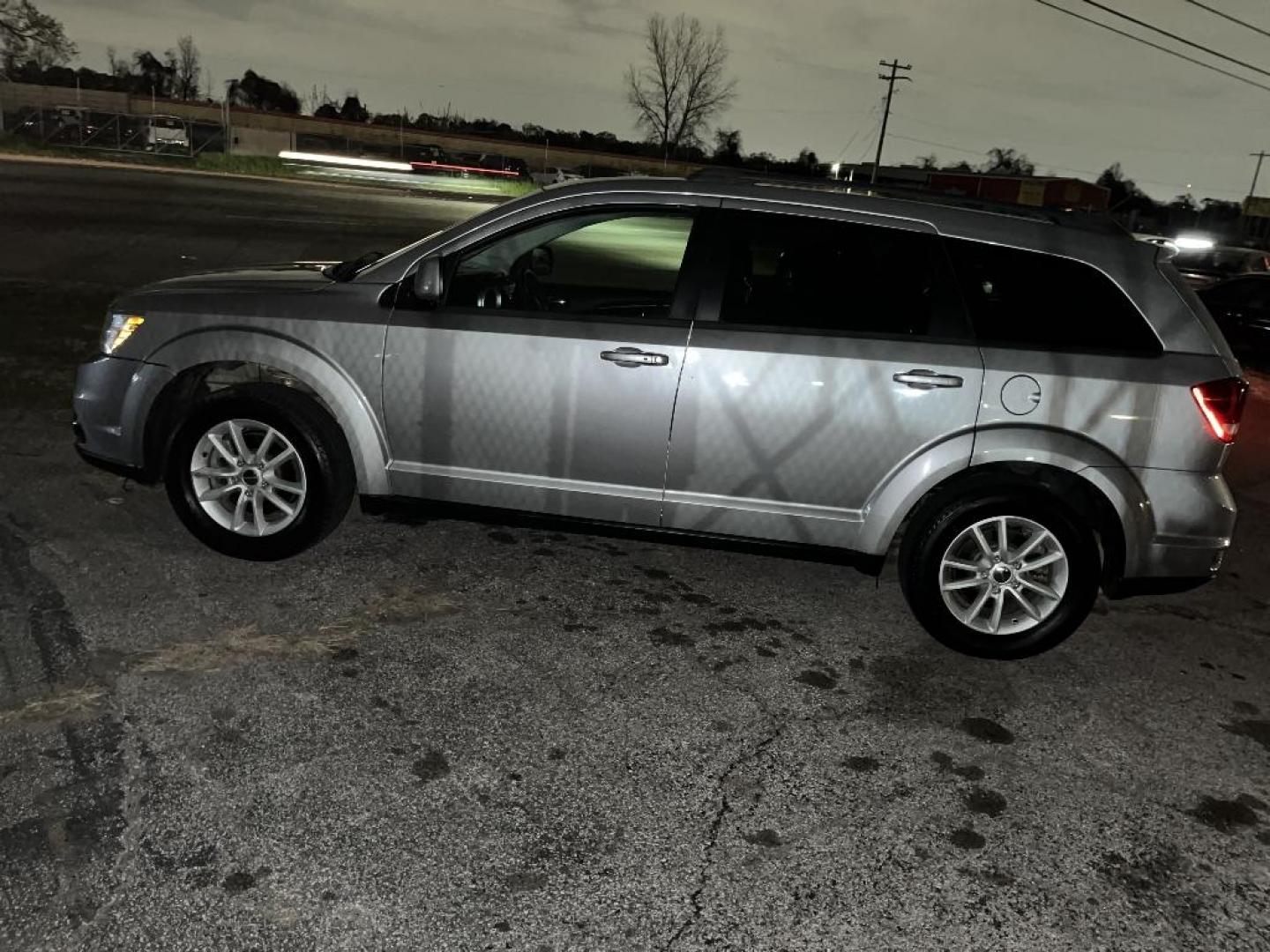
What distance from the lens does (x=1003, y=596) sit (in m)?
4.43

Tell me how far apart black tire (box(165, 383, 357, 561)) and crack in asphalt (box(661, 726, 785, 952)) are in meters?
2.32

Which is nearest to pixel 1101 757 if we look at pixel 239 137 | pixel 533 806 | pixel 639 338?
pixel 533 806

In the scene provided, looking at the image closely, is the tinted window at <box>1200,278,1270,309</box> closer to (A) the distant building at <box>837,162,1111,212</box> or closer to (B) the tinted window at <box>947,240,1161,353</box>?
(B) the tinted window at <box>947,240,1161,353</box>

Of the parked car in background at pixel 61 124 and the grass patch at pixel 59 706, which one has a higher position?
the parked car in background at pixel 61 124

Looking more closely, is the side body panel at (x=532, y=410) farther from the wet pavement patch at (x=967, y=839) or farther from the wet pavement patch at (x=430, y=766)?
the wet pavement patch at (x=967, y=839)

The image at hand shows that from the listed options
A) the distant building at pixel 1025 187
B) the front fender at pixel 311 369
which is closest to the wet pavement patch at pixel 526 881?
the front fender at pixel 311 369

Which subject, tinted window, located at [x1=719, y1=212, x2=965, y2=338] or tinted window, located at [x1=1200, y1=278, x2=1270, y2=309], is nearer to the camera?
tinted window, located at [x1=719, y1=212, x2=965, y2=338]

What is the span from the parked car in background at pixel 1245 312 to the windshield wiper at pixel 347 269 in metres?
14.1

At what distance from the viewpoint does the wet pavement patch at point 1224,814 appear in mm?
3398

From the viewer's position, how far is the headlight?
4.89 metres

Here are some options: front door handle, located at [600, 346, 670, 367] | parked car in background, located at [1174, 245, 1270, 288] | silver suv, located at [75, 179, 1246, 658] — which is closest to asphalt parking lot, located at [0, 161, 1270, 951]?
silver suv, located at [75, 179, 1246, 658]

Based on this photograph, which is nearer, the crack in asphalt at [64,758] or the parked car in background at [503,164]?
the crack in asphalt at [64,758]

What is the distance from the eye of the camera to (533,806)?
3.19 metres

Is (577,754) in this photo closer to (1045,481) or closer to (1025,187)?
(1045,481)
